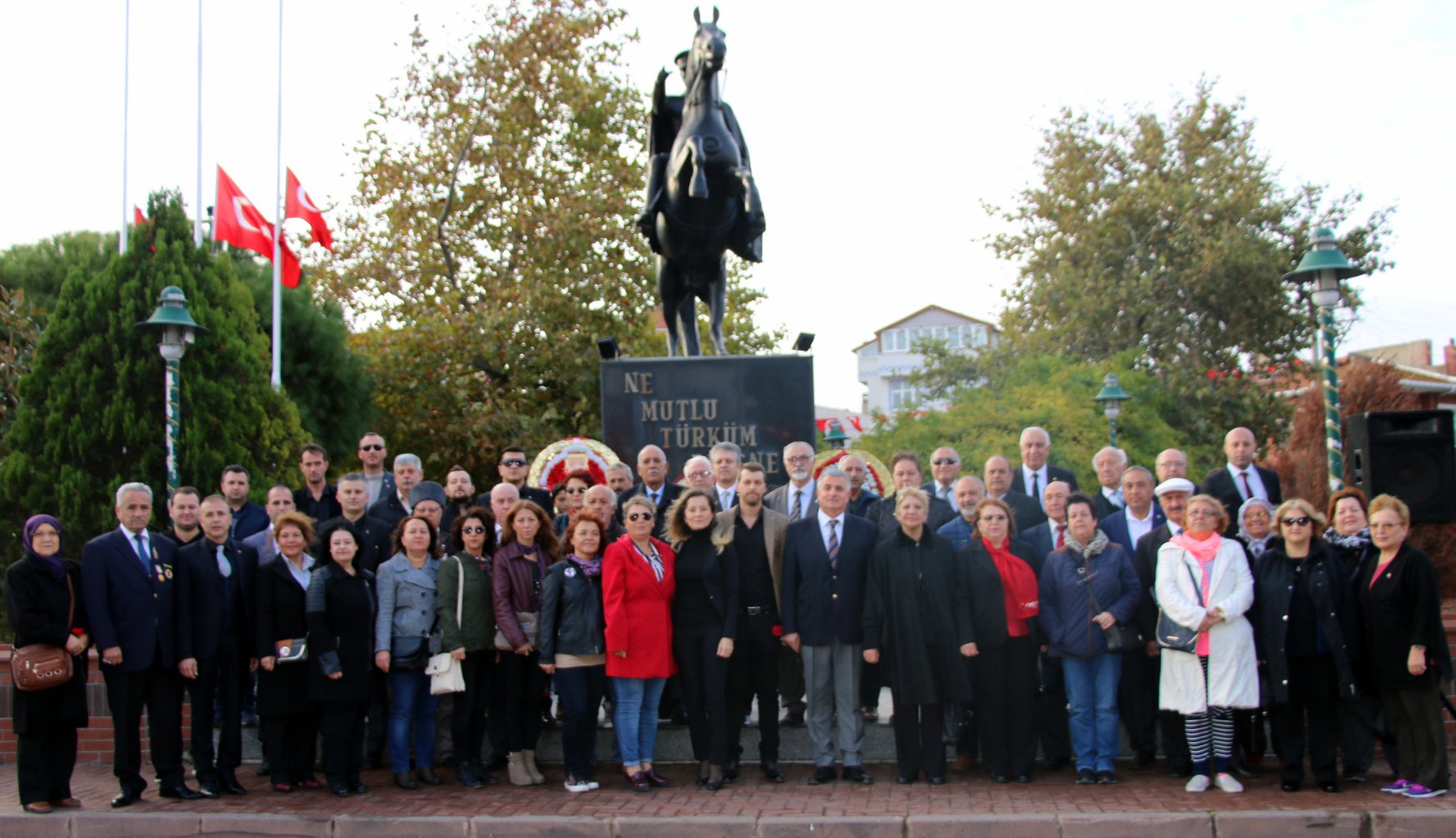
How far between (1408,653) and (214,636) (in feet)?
23.3

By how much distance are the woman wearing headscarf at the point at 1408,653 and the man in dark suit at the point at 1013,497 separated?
2265mm

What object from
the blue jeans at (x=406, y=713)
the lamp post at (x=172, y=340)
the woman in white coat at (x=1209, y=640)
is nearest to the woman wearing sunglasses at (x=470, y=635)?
the blue jeans at (x=406, y=713)

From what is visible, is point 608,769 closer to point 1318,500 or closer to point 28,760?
point 28,760

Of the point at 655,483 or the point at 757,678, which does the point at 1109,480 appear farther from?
the point at 655,483

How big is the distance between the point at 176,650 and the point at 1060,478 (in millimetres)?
6014

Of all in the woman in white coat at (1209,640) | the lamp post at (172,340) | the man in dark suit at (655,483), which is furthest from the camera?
the lamp post at (172,340)

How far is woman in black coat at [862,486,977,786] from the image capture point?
7.78m

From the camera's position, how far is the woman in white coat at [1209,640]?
7.45m

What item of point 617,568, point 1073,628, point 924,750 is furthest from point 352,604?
point 1073,628

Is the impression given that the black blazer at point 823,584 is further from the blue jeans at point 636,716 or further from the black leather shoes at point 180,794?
the black leather shoes at point 180,794

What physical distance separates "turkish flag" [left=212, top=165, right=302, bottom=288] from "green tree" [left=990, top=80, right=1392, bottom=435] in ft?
59.9

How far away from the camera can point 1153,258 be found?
32812mm

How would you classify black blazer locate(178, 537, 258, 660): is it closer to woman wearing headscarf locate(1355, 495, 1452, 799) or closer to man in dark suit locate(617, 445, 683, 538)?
man in dark suit locate(617, 445, 683, 538)

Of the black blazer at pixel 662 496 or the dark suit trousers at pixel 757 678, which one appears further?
the black blazer at pixel 662 496
